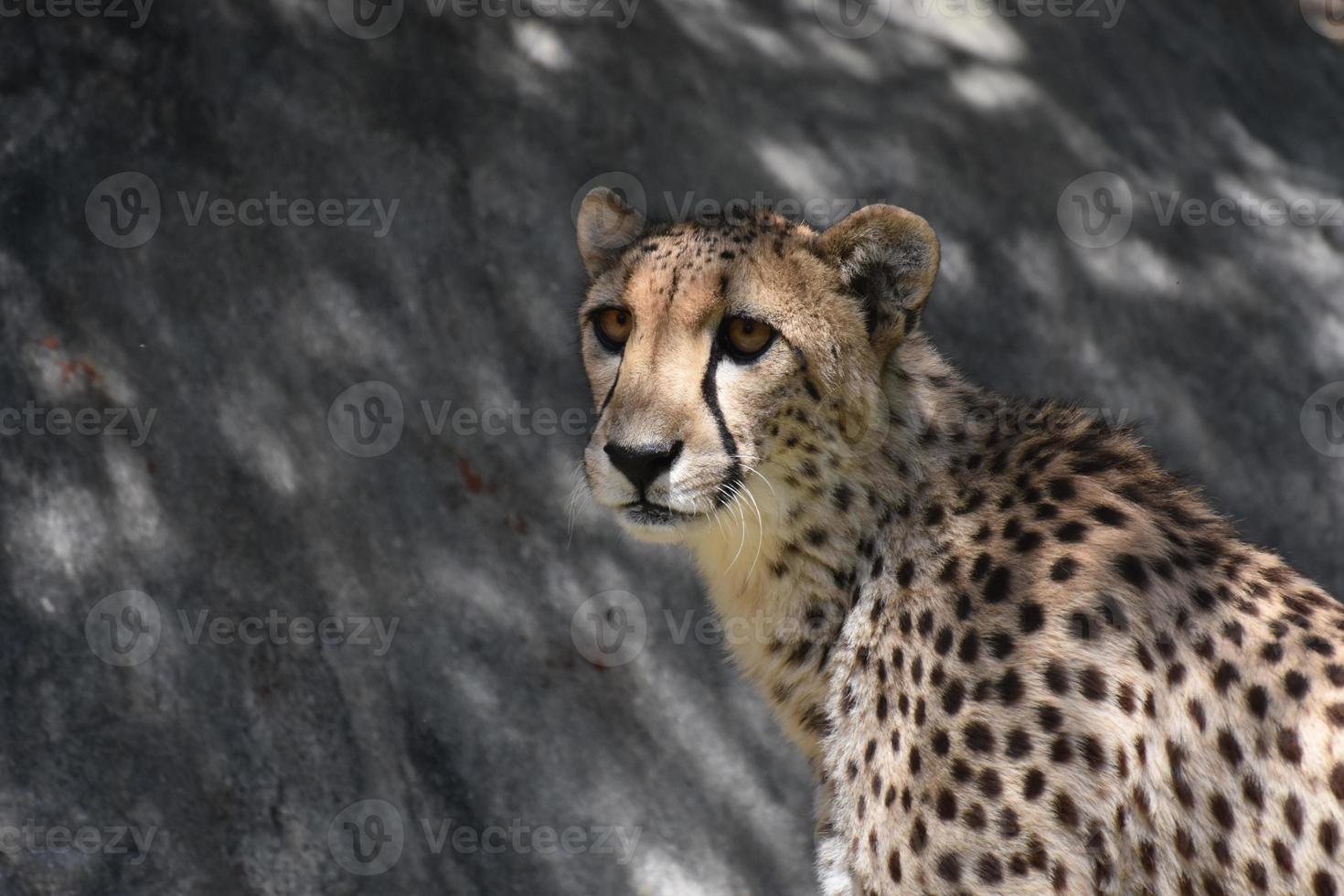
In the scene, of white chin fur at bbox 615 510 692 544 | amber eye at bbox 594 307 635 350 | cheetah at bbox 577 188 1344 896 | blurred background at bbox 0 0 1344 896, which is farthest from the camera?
blurred background at bbox 0 0 1344 896

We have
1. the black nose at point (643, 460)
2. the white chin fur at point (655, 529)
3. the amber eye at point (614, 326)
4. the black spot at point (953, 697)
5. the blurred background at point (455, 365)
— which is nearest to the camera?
the black spot at point (953, 697)

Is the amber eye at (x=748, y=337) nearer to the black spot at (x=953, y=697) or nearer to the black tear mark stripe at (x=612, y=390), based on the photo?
the black tear mark stripe at (x=612, y=390)

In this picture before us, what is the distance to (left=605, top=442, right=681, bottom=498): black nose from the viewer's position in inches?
111

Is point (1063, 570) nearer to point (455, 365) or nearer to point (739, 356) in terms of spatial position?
point (739, 356)

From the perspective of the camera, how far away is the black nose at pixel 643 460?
9.21ft

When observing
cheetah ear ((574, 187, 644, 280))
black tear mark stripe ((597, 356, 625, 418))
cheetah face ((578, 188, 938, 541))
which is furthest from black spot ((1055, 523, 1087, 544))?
cheetah ear ((574, 187, 644, 280))

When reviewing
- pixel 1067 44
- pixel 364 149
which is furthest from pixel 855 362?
pixel 1067 44

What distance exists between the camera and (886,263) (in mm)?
3039

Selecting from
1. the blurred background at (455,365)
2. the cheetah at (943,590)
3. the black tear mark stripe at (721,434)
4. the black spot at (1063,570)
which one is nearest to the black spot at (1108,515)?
the cheetah at (943,590)

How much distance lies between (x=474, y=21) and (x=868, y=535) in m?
2.84

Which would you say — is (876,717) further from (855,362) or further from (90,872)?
(90,872)

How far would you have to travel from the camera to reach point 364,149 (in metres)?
4.83

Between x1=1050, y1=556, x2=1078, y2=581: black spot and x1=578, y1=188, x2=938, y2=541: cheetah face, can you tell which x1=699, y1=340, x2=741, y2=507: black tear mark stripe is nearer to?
x1=578, y1=188, x2=938, y2=541: cheetah face

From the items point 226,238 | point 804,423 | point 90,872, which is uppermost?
point 804,423
